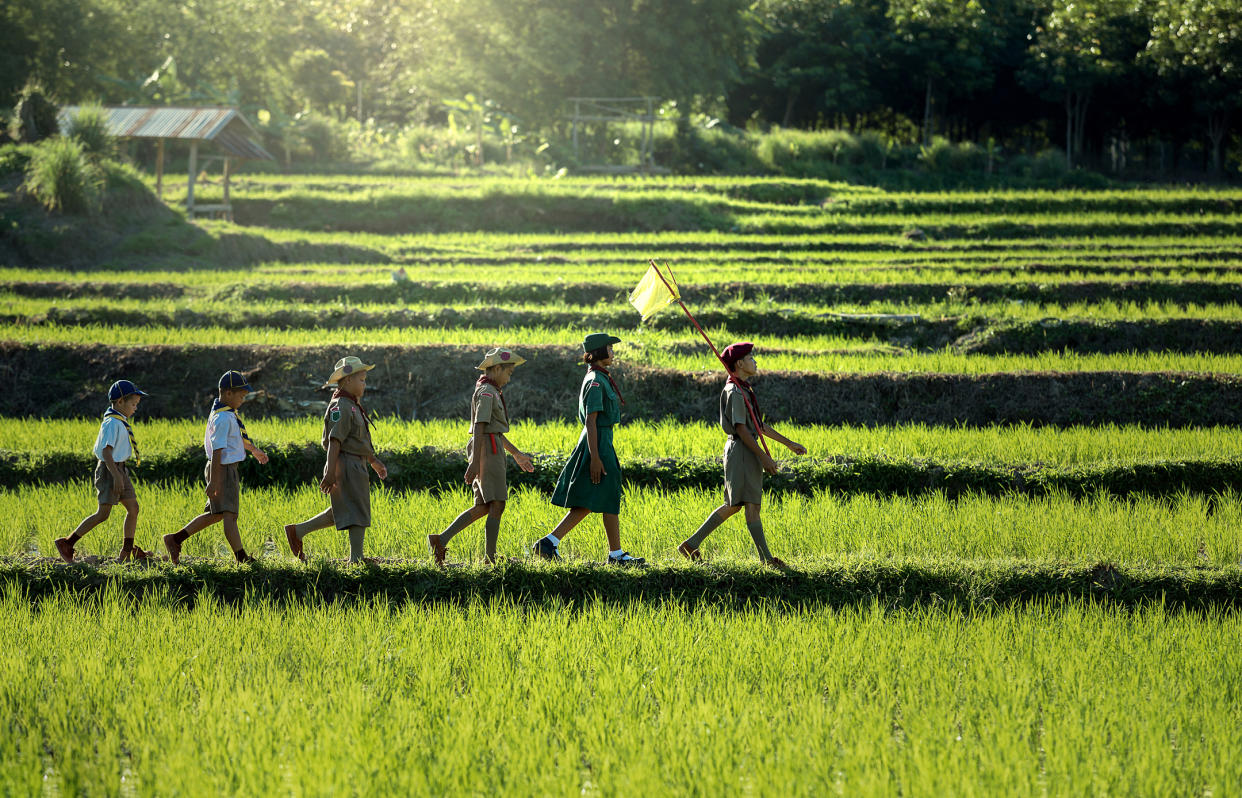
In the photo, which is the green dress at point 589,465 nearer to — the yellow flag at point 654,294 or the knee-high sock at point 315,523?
the yellow flag at point 654,294

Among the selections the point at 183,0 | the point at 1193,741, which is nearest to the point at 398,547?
the point at 1193,741

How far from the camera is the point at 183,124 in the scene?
72.7ft

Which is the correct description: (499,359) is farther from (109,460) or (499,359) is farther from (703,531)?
(109,460)

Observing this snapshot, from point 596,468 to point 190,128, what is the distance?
761 inches

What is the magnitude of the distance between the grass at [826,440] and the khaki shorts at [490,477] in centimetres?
253

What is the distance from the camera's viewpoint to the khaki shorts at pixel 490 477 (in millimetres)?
6043

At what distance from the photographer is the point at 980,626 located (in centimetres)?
504

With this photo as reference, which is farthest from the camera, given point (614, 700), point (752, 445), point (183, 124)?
point (183, 124)

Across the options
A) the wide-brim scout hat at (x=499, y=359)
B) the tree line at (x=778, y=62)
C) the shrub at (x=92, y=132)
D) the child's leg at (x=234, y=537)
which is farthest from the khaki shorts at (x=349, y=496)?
the tree line at (x=778, y=62)

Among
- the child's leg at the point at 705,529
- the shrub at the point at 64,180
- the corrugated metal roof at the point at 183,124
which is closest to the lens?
the child's leg at the point at 705,529

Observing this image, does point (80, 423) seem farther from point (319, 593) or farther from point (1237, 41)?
point (1237, 41)

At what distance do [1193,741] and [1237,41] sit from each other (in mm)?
36285

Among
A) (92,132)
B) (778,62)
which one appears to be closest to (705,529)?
(92,132)

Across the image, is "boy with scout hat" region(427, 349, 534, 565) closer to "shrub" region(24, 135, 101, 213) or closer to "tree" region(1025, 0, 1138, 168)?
"shrub" region(24, 135, 101, 213)
